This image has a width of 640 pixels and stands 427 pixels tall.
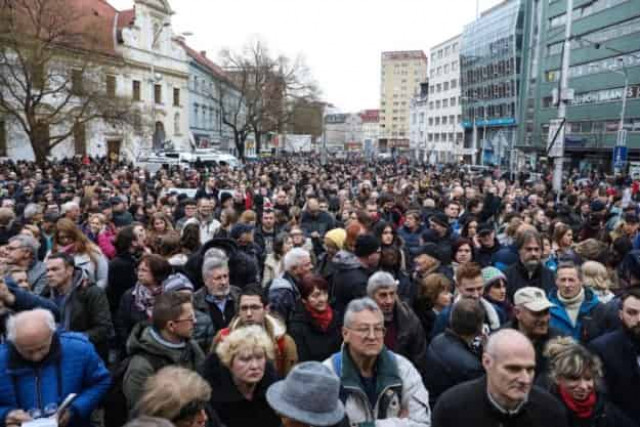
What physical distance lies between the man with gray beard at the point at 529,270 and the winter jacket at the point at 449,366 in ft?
7.47

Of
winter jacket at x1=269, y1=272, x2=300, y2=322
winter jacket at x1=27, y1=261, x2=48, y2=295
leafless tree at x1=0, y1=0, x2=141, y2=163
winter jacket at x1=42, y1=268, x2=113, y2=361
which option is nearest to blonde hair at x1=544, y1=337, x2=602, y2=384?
winter jacket at x1=269, y1=272, x2=300, y2=322

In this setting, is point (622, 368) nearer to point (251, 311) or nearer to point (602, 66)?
point (251, 311)

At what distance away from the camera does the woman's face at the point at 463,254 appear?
6117 millimetres

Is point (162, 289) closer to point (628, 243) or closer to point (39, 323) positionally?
point (39, 323)

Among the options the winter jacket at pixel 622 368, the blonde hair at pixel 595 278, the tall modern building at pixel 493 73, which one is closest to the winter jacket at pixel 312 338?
the winter jacket at pixel 622 368

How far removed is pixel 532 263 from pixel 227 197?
20.1ft

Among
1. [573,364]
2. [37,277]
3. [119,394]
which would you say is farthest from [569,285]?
[37,277]

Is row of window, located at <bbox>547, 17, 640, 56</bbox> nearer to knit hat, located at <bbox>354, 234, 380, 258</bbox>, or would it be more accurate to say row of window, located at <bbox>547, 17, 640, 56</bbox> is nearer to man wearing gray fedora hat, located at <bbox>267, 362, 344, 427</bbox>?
knit hat, located at <bbox>354, 234, 380, 258</bbox>

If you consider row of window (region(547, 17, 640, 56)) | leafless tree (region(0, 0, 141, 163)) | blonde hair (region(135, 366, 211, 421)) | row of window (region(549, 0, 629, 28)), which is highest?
row of window (region(549, 0, 629, 28))

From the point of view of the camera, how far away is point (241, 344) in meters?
3.25

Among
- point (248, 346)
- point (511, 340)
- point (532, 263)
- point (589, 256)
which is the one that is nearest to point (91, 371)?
point (248, 346)

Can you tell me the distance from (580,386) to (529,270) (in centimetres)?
276

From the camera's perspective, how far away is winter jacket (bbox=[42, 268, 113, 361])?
432 centimetres

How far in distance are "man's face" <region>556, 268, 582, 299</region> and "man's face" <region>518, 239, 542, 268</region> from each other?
1183 mm
